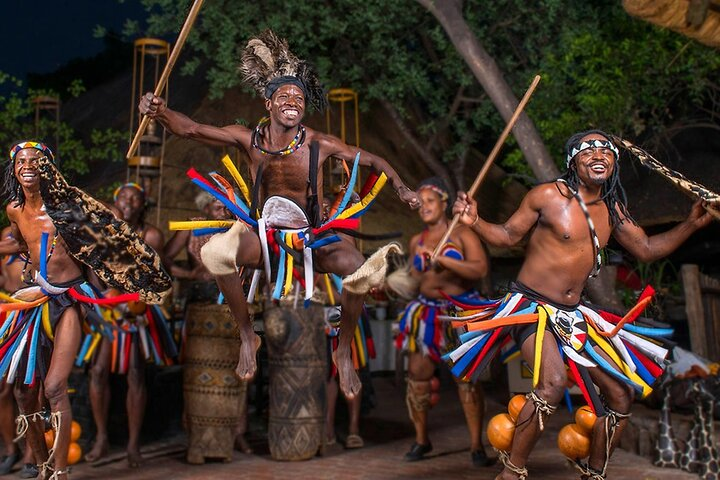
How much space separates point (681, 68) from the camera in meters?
7.94

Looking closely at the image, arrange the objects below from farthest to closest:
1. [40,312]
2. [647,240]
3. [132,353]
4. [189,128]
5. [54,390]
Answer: [132,353], [40,312], [54,390], [647,240], [189,128]

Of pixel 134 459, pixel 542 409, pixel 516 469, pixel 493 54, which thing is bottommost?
pixel 134 459

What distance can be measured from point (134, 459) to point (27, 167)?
273cm

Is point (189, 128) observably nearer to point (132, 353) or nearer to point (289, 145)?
point (289, 145)

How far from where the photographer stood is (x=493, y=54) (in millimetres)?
10172

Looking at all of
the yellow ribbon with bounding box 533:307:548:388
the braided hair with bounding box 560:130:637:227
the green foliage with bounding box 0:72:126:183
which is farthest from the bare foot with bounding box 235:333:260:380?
the green foliage with bounding box 0:72:126:183

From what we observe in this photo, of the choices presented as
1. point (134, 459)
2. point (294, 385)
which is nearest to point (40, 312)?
point (134, 459)

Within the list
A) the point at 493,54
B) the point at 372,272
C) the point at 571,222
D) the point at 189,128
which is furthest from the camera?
the point at 493,54

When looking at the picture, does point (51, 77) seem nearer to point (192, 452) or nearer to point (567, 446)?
point (192, 452)

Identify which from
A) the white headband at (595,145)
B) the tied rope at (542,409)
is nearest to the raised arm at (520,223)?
the white headband at (595,145)

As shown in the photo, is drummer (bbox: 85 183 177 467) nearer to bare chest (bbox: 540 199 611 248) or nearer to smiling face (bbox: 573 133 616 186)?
bare chest (bbox: 540 199 611 248)

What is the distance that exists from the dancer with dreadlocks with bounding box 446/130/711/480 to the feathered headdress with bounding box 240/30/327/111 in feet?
3.71

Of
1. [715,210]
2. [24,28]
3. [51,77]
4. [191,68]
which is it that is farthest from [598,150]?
[24,28]

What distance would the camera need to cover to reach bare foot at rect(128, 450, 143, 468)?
7035mm
